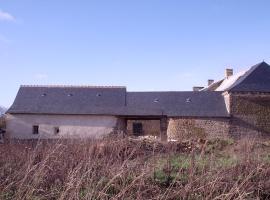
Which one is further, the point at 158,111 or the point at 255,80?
the point at 158,111

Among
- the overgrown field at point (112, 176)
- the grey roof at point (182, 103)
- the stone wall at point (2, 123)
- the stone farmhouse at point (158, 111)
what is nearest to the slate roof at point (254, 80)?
the stone farmhouse at point (158, 111)

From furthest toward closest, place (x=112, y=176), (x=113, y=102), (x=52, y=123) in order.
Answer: (x=113, y=102), (x=52, y=123), (x=112, y=176)

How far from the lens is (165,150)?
31.1 ft

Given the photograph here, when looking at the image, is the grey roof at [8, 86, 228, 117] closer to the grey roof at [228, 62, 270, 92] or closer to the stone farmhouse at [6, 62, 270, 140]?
the stone farmhouse at [6, 62, 270, 140]

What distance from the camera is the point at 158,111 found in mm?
32188

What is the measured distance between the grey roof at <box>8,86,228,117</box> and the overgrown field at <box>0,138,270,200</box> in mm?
23051

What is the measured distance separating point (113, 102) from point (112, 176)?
1090 inches

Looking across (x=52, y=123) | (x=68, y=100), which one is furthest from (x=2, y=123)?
(x=52, y=123)

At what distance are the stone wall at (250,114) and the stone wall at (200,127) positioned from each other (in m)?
0.69

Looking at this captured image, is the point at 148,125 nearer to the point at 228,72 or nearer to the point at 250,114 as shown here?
the point at 250,114

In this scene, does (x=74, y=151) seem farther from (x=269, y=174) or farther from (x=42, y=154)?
(x=269, y=174)

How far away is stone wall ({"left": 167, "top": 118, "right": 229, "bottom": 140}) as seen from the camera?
98.2 feet

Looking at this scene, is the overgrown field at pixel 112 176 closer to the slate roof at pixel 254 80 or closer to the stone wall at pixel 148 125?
the slate roof at pixel 254 80

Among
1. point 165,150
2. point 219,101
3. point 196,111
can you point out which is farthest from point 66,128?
point 165,150
